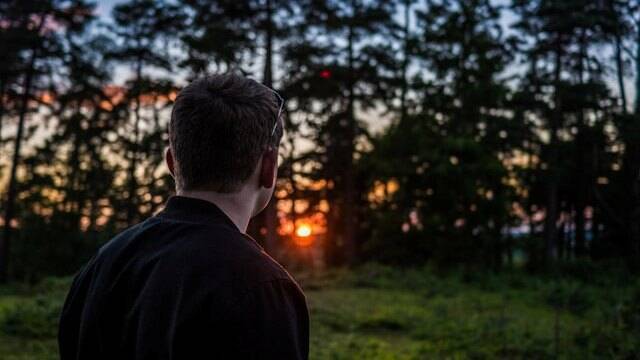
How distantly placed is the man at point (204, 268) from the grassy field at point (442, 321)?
8.13 m

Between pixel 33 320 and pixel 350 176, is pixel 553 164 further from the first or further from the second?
pixel 33 320

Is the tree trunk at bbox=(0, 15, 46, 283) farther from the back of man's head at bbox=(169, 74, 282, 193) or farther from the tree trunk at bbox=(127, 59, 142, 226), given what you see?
the back of man's head at bbox=(169, 74, 282, 193)

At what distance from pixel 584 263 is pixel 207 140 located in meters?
26.9

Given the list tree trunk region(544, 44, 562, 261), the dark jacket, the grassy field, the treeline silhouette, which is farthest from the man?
tree trunk region(544, 44, 562, 261)

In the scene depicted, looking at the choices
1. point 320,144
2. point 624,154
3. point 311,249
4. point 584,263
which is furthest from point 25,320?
point 624,154

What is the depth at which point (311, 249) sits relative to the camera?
120 feet

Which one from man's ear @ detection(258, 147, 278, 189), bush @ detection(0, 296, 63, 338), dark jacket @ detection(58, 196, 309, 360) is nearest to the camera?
dark jacket @ detection(58, 196, 309, 360)

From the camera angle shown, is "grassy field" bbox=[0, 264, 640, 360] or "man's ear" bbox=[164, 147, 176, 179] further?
"grassy field" bbox=[0, 264, 640, 360]

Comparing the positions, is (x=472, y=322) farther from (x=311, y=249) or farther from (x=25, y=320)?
(x=311, y=249)

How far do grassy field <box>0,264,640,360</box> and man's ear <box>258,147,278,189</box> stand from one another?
824 cm

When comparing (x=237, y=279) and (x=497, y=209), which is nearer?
(x=237, y=279)

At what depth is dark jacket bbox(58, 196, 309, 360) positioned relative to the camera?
4.57ft

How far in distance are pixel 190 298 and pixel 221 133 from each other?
44 centimetres

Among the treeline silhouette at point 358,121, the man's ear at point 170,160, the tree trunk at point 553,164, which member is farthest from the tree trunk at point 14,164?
the man's ear at point 170,160
